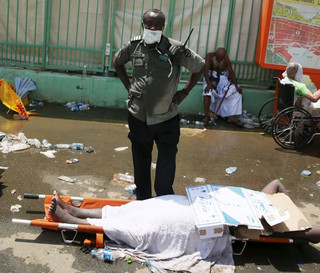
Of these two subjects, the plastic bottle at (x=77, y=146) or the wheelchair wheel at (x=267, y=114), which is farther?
the wheelchair wheel at (x=267, y=114)

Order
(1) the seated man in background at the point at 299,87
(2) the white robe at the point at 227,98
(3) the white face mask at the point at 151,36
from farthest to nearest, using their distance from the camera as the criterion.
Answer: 1. (2) the white robe at the point at 227,98
2. (1) the seated man in background at the point at 299,87
3. (3) the white face mask at the point at 151,36

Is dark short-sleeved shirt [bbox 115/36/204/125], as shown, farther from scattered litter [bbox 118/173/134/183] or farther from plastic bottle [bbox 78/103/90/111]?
plastic bottle [bbox 78/103/90/111]

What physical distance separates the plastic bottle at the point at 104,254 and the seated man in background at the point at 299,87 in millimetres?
4020

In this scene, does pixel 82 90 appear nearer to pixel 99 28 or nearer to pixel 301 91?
pixel 99 28

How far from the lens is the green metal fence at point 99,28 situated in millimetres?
7332

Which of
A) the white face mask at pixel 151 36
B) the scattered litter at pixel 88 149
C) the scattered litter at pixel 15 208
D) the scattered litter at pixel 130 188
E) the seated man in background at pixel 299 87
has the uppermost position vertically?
the white face mask at pixel 151 36

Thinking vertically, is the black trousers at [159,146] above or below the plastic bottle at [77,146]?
above

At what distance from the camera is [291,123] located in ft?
20.3

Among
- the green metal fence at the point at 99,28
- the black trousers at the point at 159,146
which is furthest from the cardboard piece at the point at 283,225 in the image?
the green metal fence at the point at 99,28

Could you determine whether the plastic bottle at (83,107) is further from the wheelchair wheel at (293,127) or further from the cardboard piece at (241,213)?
the cardboard piece at (241,213)

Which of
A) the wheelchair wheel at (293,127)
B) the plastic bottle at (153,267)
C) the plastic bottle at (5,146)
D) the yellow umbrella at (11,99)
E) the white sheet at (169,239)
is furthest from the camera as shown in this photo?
the yellow umbrella at (11,99)

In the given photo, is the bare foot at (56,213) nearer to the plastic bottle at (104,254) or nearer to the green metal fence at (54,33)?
the plastic bottle at (104,254)

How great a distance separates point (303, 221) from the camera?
3.39 meters

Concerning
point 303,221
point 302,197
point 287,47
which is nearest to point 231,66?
point 287,47
